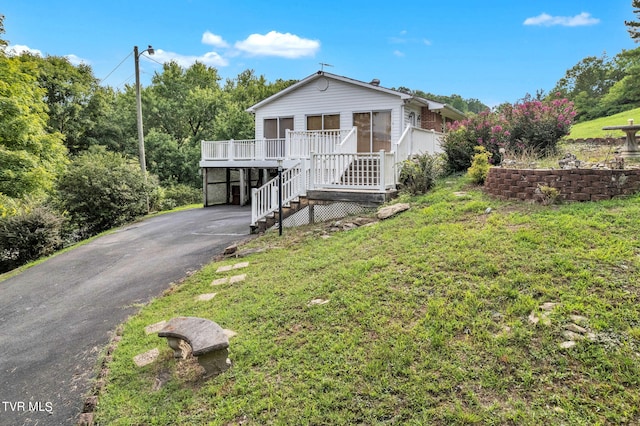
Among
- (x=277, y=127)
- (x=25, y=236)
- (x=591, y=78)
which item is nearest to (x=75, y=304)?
(x=25, y=236)

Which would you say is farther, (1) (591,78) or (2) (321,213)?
(1) (591,78)

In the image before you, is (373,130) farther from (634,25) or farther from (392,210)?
(634,25)

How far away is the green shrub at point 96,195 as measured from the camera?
14.6 meters

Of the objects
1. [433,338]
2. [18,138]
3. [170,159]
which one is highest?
[170,159]

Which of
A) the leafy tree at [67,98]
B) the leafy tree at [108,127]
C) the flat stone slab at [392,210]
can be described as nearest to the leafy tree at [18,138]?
the flat stone slab at [392,210]

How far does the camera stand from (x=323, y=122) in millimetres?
15625

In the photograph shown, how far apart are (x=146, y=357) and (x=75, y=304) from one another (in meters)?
3.20

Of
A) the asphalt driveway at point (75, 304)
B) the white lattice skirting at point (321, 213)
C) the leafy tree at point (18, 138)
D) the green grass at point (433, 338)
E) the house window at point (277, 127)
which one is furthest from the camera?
the house window at point (277, 127)

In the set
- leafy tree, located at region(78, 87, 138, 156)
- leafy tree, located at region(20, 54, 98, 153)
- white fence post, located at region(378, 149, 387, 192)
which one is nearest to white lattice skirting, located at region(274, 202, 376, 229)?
white fence post, located at region(378, 149, 387, 192)

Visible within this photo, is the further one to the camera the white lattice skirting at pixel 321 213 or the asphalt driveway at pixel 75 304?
the white lattice skirting at pixel 321 213

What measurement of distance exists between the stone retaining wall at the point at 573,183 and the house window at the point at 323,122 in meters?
9.42

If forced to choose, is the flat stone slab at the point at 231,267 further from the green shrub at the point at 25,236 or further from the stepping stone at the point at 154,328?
the green shrub at the point at 25,236

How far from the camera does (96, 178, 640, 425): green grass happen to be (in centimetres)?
261

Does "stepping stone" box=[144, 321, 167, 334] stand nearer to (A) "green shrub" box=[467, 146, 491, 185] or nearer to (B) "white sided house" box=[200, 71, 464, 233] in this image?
(B) "white sided house" box=[200, 71, 464, 233]
